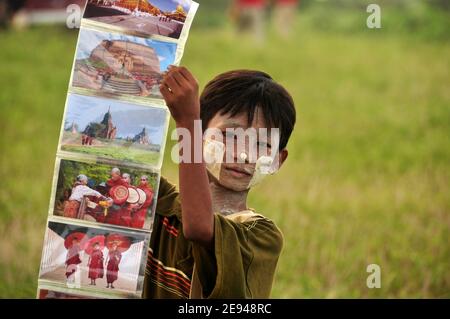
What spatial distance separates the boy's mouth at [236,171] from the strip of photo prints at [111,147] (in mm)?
239

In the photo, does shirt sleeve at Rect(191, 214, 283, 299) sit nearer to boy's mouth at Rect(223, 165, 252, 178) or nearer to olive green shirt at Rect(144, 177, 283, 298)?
olive green shirt at Rect(144, 177, 283, 298)

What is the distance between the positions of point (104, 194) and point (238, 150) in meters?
0.44

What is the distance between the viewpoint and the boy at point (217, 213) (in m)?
2.87

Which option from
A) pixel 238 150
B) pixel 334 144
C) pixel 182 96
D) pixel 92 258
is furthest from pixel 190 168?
pixel 334 144

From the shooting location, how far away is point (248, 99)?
3301 millimetres

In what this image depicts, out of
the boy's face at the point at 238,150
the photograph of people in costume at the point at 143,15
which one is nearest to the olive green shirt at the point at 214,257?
the boy's face at the point at 238,150

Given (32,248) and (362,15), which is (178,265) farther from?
(362,15)

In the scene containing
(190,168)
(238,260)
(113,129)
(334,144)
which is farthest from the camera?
(334,144)

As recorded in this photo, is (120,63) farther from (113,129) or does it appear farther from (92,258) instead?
(92,258)

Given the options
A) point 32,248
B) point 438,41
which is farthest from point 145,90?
point 438,41

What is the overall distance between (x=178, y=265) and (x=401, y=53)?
902cm

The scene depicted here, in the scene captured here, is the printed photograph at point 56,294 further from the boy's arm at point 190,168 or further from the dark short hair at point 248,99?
the dark short hair at point 248,99

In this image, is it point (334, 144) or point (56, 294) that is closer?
point (56, 294)

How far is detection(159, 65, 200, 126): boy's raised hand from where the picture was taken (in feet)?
9.36
